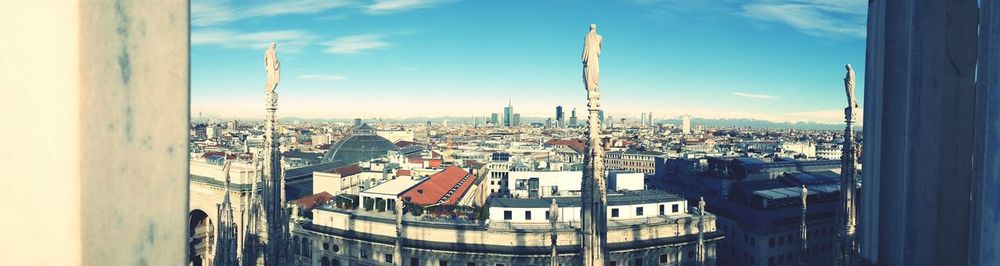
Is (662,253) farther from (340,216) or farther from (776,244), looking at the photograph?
(340,216)

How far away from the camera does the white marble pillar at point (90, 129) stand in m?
0.95

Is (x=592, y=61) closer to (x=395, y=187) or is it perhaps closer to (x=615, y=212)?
(x=615, y=212)

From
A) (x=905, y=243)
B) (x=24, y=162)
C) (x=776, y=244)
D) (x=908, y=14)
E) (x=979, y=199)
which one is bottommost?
(x=776, y=244)

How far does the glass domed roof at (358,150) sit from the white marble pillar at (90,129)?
229 ft

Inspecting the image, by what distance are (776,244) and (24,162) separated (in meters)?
40.6

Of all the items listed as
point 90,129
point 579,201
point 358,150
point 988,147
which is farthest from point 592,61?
point 358,150

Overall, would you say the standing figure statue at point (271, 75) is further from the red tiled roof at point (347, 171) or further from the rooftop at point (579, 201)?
the red tiled roof at point (347, 171)

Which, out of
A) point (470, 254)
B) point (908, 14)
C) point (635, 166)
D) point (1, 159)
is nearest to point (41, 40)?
point (1, 159)

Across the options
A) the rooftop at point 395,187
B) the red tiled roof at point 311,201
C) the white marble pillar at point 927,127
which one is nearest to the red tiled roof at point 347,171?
the red tiled roof at point 311,201

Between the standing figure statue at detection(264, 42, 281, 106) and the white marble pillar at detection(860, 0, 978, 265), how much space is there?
7984mm

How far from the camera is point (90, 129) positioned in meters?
1.00

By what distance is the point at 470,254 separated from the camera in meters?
26.2

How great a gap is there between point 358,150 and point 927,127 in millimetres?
Result: 73496

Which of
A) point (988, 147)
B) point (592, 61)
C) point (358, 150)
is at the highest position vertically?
point (592, 61)
